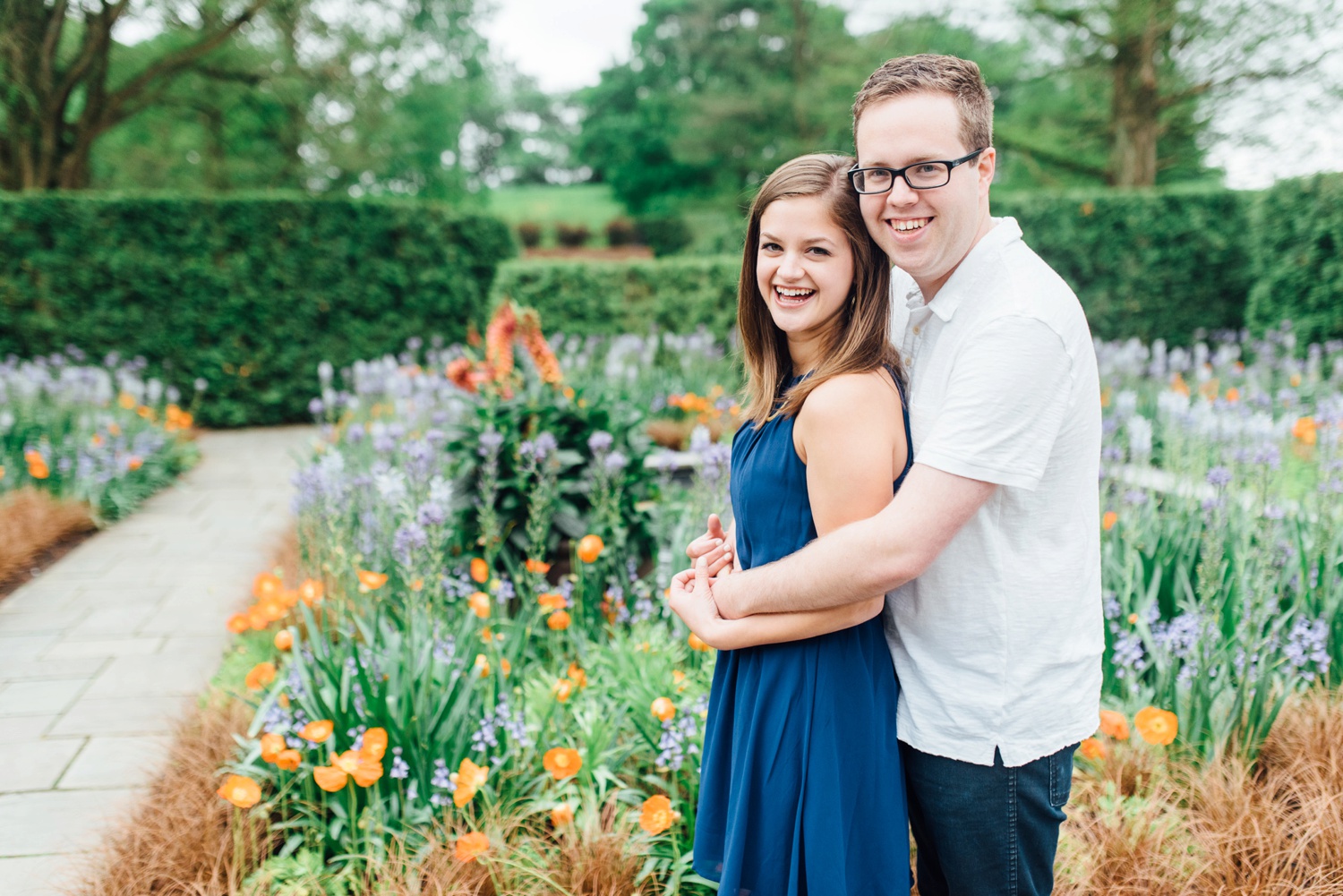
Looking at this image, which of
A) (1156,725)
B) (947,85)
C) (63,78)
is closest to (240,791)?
(947,85)

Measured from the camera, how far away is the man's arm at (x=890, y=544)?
45.7 inches

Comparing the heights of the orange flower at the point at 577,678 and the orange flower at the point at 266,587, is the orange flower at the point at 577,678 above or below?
below

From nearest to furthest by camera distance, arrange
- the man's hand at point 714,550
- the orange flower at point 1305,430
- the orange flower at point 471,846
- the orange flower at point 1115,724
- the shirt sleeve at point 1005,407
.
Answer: the shirt sleeve at point 1005,407 → the man's hand at point 714,550 → the orange flower at point 471,846 → the orange flower at point 1115,724 → the orange flower at point 1305,430

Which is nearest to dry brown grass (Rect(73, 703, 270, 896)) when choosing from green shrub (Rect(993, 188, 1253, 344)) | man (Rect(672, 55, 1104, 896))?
man (Rect(672, 55, 1104, 896))

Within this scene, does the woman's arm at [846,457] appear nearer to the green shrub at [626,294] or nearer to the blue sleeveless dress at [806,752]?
the blue sleeveless dress at [806,752]

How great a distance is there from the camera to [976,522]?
1258 millimetres

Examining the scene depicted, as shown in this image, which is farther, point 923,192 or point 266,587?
point 266,587

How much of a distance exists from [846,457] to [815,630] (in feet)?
0.92

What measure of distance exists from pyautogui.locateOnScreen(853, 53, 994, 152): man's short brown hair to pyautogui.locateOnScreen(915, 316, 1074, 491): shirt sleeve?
12.8 inches

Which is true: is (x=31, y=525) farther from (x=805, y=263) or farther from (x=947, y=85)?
(x=947, y=85)

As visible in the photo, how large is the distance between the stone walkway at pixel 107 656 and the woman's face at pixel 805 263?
2.23 m

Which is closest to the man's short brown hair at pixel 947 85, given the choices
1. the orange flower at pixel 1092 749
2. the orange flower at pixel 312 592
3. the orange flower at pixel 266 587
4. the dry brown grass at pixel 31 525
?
the orange flower at pixel 1092 749

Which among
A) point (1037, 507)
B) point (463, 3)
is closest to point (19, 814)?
point (1037, 507)

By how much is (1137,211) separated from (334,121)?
12.1m
